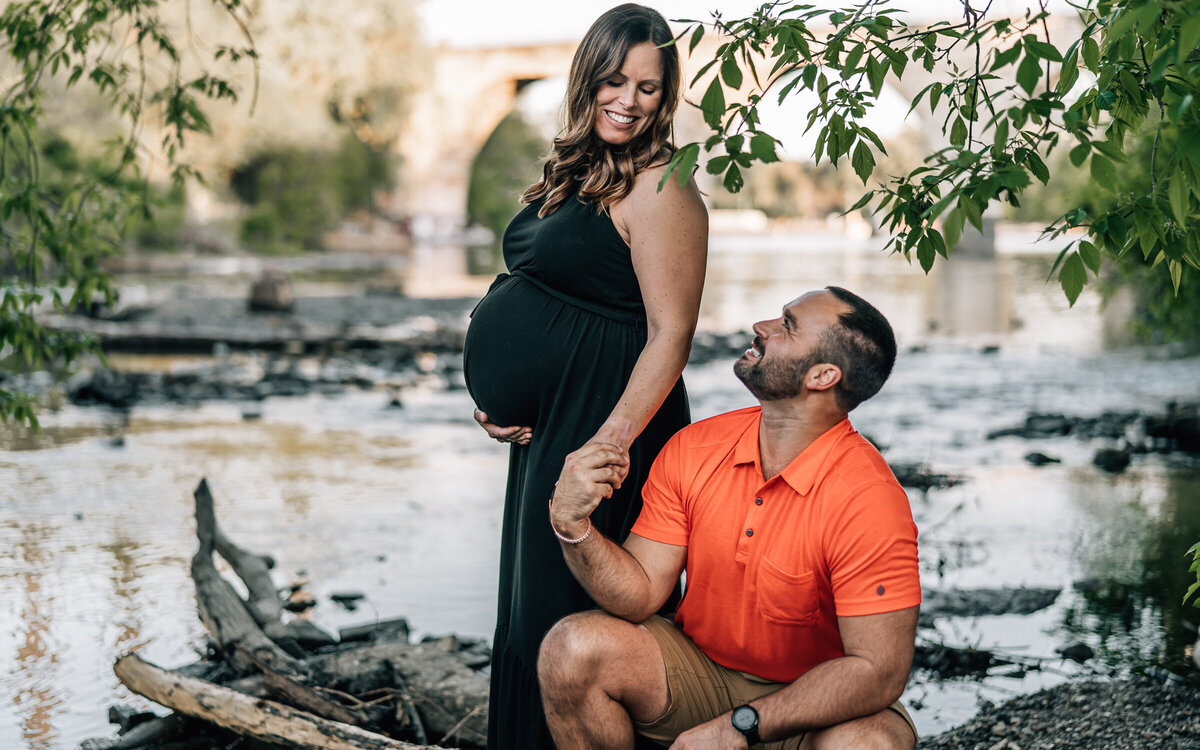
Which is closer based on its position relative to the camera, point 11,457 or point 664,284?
point 664,284

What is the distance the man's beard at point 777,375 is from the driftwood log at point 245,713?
1352 millimetres

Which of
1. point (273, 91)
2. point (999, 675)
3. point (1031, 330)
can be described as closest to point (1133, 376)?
point (1031, 330)

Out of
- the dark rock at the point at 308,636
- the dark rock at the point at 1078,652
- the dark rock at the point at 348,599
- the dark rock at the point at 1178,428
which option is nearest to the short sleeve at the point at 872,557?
the dark rock at the point at 1078,652

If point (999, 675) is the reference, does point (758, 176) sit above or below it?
above

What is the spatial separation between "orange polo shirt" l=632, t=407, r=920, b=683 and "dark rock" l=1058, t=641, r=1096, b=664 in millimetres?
2133

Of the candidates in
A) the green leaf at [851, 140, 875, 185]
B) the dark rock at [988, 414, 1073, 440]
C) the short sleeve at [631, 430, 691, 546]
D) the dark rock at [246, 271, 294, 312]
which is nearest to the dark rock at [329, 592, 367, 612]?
the short sleeve at [631, 430, 691, 546]

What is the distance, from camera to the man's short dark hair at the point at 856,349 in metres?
2.59

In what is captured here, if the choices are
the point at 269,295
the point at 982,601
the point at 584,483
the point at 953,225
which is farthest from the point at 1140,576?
the point at 269,295

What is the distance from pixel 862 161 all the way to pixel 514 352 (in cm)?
95

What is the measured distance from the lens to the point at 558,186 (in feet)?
9.27

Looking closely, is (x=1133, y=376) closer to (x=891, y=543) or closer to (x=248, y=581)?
(x=248, y=581)

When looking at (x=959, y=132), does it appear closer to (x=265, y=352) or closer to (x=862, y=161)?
(x=862, y=161)

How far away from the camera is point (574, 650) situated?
2.51 m

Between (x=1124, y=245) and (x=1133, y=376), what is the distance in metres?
10.0
